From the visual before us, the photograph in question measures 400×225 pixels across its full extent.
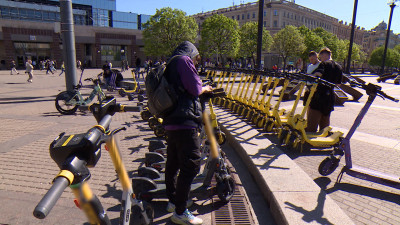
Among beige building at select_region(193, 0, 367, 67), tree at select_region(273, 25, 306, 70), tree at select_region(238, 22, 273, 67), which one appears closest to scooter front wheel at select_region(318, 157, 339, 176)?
tree at select_region(238, 22, 273, 67)

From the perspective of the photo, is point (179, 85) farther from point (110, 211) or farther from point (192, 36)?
point (192, 36)

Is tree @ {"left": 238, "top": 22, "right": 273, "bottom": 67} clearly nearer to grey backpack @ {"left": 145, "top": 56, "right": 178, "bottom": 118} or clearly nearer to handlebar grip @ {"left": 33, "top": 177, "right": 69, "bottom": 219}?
grey backpack @ {"left": 145, "top": 56, "right": 178, "bottom": 118}

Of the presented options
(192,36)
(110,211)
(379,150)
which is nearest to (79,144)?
(110,211)

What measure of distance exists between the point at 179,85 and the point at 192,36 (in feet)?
71.5

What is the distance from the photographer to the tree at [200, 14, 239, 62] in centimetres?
2641

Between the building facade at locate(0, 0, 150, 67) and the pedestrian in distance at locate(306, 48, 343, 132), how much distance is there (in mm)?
38442

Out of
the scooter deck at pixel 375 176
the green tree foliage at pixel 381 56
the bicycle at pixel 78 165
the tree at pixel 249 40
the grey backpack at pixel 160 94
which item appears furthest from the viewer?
the green tree foliage at pixel 381 56

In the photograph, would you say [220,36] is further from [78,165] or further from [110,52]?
[110,52]

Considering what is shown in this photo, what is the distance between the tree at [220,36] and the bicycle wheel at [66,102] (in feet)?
65.3

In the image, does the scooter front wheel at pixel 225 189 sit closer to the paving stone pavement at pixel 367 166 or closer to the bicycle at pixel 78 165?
the paving stone pavement at pixel 367 166

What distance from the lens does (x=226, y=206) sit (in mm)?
3281

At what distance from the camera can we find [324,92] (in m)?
5.29

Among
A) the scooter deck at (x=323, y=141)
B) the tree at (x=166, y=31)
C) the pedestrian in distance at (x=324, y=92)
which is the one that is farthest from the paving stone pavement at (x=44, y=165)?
the tree at (x=166, y=31)

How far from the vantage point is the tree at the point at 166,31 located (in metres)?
21.4
